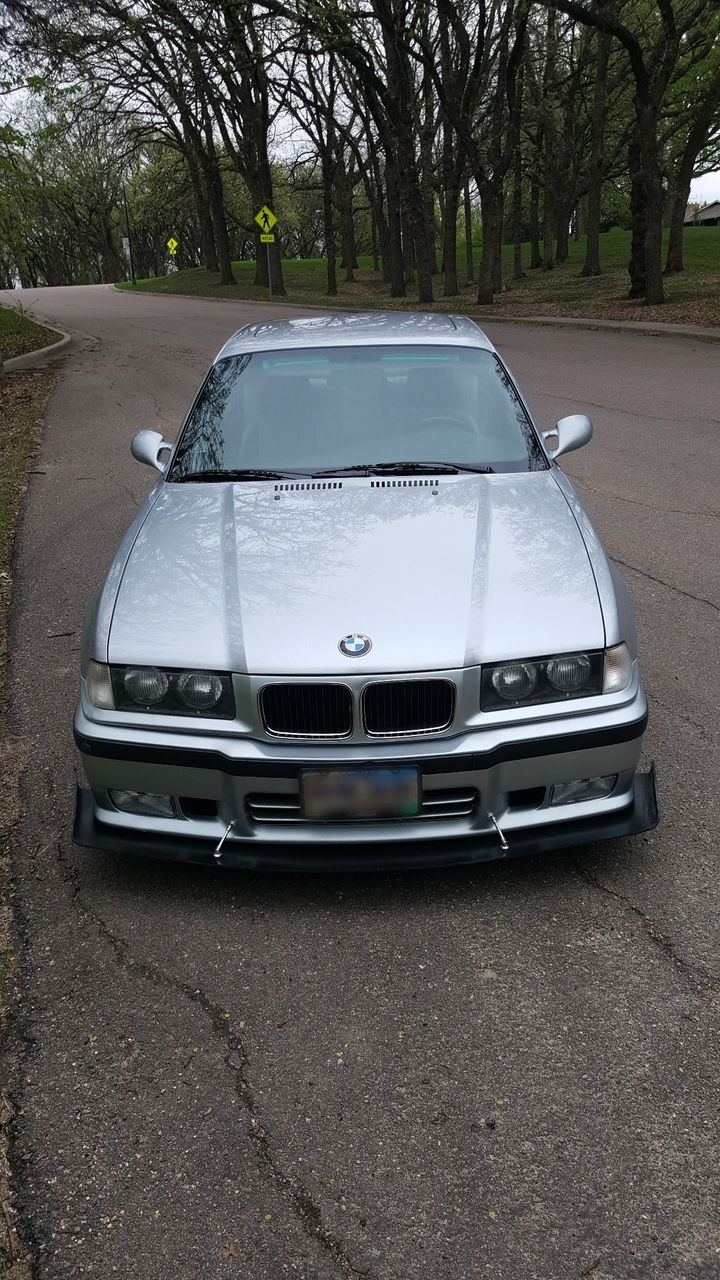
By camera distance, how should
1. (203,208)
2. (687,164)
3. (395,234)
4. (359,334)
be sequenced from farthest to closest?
(203,208)
(395,234)
(687,164)
(359,334)

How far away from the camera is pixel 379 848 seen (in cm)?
277

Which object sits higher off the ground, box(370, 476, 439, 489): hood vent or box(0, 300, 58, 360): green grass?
box(370, 476, 439, 489): hood vent

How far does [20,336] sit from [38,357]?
2.84 meters

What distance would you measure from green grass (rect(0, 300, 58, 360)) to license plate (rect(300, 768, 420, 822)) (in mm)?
14900

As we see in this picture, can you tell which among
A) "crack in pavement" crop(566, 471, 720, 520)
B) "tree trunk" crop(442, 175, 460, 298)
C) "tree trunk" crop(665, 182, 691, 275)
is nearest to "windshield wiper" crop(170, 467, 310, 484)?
"crack in pavement" crop(566, 471, 720, 520)

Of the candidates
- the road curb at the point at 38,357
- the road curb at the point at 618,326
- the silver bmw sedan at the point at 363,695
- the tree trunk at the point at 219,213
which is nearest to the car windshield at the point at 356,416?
the silver bmw sedan at the point at 363,695

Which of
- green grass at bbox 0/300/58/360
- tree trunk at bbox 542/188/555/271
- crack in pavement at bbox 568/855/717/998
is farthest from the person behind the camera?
tree trunk at bbox 542/188/555/271

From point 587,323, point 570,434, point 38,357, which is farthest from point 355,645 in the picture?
point 587,323

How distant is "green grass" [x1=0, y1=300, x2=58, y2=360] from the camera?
17.2 metres

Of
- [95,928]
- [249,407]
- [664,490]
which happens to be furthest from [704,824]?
[664,490]

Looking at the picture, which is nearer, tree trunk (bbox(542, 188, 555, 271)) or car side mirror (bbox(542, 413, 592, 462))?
car side mirror (bbox(542, 413, 592, 462))

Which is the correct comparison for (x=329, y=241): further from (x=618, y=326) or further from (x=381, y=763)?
(x=381, y=763)

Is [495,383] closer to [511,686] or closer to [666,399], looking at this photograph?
[511,686]

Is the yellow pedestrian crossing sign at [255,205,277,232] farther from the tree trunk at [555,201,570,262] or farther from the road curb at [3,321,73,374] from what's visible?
the tree trunk at [555,201,570,262]
